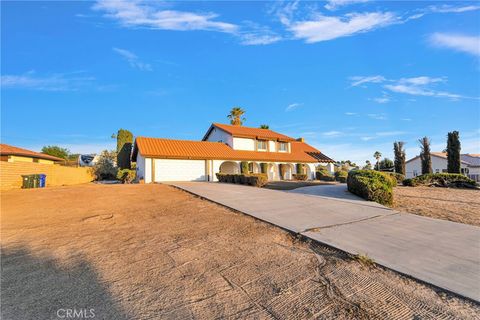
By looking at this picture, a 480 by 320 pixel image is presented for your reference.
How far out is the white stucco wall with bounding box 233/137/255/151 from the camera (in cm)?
2714

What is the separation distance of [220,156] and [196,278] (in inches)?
813

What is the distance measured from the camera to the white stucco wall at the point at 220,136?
27.6 meters

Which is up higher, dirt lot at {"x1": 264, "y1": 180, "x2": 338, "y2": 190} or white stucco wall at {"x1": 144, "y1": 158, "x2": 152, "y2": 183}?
white stucco wall at {"x1": 144, "y1": 158, "x2": 152, "y2": 183}

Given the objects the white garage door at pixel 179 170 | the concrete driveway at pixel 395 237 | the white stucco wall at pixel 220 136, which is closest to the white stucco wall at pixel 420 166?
the white stucco wall at pixel 220 136

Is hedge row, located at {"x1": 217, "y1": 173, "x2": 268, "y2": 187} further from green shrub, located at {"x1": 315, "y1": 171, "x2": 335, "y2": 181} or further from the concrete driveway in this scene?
green shrub, located at {"x1": 315, "y1": 171, "x2": 335, "y2": 181}

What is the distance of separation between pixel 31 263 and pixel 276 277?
4.28 metres

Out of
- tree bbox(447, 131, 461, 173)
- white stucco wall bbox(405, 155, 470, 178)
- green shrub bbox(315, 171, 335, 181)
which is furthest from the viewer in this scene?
white stucco wall bbox(405, 155, 470, 178)

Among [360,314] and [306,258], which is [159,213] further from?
[360,314]

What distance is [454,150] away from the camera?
88.4 feet

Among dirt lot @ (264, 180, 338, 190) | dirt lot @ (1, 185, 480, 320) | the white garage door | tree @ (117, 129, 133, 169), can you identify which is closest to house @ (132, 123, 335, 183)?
the white garage door

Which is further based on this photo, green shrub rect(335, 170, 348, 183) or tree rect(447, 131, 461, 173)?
green shrub rect(335, 170, 348, 183)

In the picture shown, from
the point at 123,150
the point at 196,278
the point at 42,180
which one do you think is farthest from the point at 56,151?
the point at 196,278

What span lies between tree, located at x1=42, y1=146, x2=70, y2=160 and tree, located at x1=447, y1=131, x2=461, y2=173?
73600 millimetres

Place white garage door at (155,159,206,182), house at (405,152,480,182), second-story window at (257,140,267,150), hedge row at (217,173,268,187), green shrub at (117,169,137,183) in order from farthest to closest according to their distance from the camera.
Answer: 1. house at (405,152,480,182)
2. second-story window at (257,140,267,150)
3. white garage door at (155,159,206,182)
4. green shrub at (117,169,137,183)
5. hedge row at (217,173,268,187)
